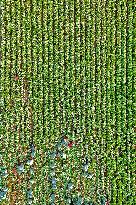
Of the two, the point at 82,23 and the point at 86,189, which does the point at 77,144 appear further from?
the point at 82,23

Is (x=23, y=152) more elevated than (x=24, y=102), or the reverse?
(x=24, y=102)

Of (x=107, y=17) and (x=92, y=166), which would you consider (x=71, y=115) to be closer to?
(x=92, y=166)

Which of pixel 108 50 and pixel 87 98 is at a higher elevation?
pixel 108 50

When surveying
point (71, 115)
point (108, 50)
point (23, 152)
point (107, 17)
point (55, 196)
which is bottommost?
point (55, 196)

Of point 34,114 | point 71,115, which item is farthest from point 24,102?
point 71,115

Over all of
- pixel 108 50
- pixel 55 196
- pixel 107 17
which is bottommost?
pixel 55 196

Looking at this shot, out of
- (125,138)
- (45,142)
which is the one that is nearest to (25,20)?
(45,142)
